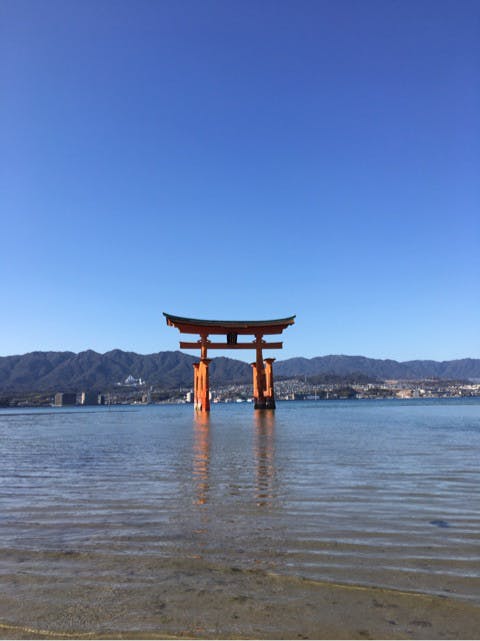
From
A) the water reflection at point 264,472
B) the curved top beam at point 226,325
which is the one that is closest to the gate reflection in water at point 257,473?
the water reflection at point 264,472

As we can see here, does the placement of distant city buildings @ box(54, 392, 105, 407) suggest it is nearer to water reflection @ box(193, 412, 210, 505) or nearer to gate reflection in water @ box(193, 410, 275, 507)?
water reflection @ box(193, 412, 210, 505)

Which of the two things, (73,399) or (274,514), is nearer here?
(274,514)

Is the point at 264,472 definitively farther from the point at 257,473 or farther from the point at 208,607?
the point at 208,607

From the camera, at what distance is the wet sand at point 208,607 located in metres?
2.42

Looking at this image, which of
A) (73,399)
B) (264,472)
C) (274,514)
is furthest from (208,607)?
(73,399)

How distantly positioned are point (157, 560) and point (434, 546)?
2.27m

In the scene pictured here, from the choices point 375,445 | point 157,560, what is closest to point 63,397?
point 375,445

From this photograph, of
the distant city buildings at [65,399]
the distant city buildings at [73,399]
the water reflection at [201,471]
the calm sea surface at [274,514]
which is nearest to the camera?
the calm sea surface at [274,514]

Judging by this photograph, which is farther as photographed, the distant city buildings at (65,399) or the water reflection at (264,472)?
the distant city buildings at (65,399)

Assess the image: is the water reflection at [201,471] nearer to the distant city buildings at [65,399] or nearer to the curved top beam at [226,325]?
the curved top beam at [226,325]

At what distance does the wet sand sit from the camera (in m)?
2.42

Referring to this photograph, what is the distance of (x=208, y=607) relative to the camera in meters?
2.72

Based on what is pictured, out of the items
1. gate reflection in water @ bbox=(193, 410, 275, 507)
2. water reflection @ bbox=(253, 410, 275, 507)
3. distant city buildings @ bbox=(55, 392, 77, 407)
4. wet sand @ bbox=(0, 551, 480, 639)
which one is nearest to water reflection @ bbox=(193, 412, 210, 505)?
gate reflection in water @ bbox=(193, 410, 275, 507)

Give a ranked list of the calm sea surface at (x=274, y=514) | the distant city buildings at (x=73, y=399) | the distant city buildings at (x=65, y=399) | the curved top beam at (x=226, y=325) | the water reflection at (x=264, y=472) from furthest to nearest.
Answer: the distant city buildings at (x=73, y=399)
the distant city buildings at (x=65, y=399)
the curved top beam at (x=226, y=325)
the water reflection at (x=264, y=472)
the calm sea surface at (x=274, y=514)
